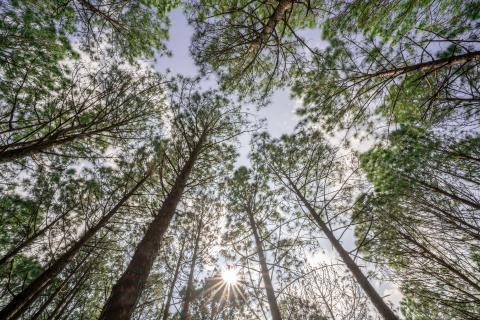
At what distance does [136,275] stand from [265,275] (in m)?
5.21

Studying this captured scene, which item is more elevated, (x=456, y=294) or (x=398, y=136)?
(x=398, y=136)

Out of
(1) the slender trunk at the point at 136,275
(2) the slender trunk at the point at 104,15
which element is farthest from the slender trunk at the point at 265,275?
(2) the slender trunk at the point at 104,15

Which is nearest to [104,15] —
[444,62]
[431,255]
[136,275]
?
[136,275]

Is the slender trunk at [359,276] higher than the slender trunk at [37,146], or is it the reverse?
the slender trunk at [37,146]

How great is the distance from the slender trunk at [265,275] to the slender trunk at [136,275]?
375 cm

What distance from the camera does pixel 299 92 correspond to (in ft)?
19.6

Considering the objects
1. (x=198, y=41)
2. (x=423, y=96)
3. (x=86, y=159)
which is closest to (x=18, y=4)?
(x=86, y=159)

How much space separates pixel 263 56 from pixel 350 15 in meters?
2.67

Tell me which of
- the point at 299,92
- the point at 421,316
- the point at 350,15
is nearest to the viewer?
the point at 350,15

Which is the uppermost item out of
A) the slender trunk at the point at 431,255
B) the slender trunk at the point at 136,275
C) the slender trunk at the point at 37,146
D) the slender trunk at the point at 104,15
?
the slender trunk at the point at 104,15

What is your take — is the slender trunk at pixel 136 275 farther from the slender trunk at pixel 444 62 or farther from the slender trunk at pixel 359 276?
the slender trunk at pixel 444 62

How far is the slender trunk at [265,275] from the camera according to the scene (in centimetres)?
595

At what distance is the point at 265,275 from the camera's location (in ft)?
22.9

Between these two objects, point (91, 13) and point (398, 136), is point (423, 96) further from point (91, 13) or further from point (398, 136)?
point (91, 13)
